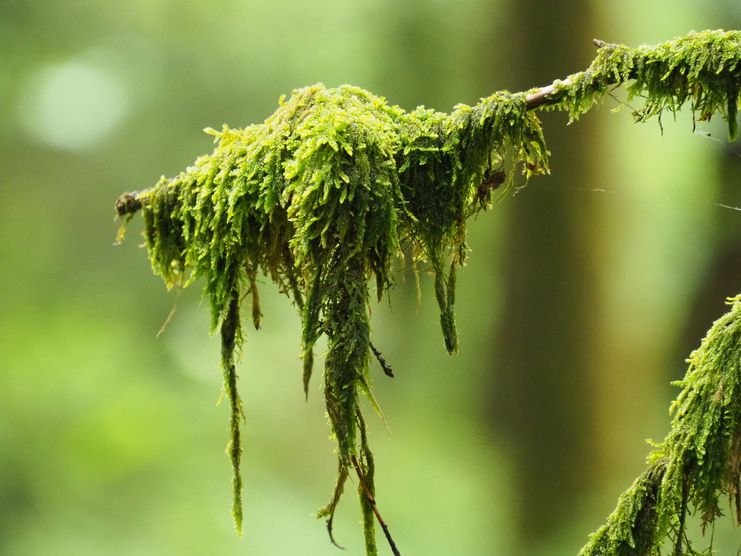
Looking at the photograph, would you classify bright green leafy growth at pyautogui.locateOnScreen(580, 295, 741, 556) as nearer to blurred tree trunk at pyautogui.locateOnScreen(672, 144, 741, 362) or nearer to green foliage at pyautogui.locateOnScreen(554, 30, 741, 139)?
green foliage at pyautogui.locateOnScreen(554, 30, 741, 139)

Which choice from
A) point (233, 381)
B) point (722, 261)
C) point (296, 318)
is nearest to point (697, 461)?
point (233, 381)

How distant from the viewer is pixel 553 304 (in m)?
3.32

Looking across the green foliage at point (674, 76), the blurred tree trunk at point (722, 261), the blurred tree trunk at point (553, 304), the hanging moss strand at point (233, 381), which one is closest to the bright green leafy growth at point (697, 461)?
the green foliage at point (674, 76)

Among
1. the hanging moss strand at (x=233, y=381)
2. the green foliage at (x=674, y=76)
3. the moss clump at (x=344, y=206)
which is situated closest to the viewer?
the green foliage at (x=674, y=76)

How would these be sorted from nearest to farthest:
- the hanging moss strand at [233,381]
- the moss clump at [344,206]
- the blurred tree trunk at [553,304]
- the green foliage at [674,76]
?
the green foliage at [674,76] < the moss clump at [344,206] < the hanging moss strand at [233,381] < the blurred tree trunk at [553,304]

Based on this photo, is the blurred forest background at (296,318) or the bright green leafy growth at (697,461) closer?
the bright green leafy growth at (697,461)

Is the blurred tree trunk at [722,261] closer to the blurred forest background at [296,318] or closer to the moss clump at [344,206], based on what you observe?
the blurred forest background at [296,318]

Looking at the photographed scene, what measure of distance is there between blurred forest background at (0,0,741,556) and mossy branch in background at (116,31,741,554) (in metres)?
2.28

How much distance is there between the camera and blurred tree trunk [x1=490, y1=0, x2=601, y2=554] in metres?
3.25

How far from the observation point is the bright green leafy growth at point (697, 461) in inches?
35.4

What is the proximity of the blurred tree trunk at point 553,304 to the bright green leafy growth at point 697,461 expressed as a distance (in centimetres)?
231

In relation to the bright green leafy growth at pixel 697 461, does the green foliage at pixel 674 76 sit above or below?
above

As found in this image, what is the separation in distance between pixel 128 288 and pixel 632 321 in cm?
388

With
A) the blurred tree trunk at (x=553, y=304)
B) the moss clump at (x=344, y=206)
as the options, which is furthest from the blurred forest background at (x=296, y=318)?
the moss clump at (x=344, y=206)
